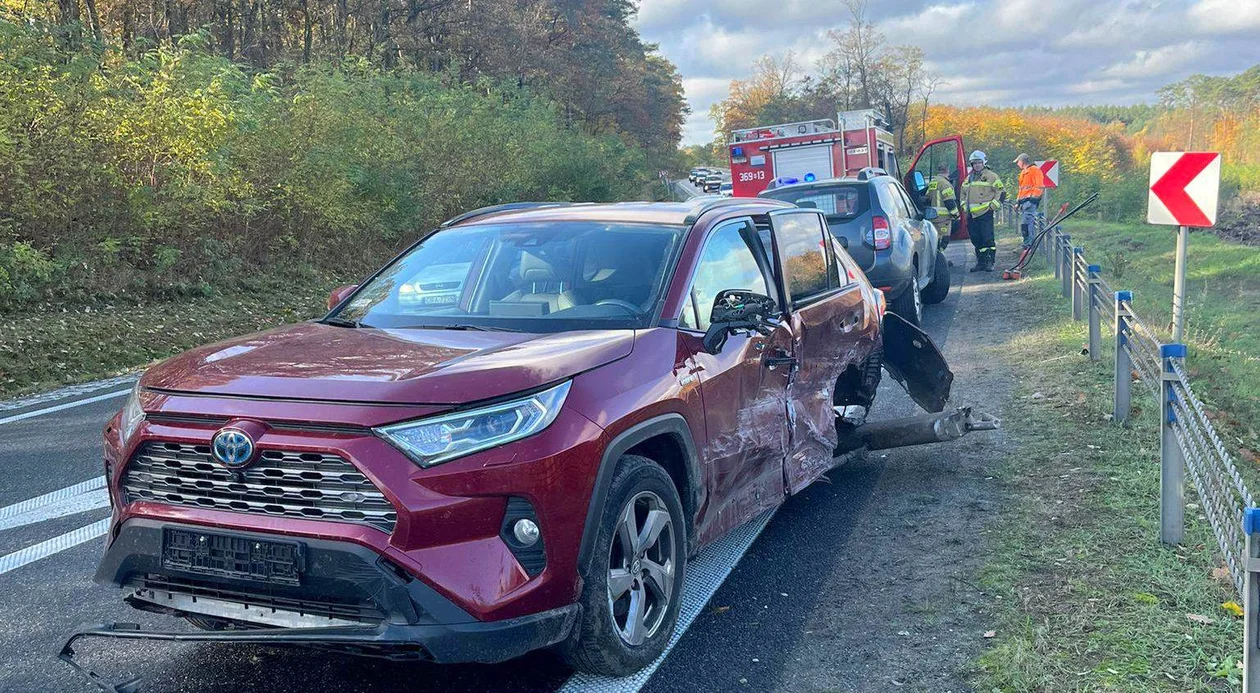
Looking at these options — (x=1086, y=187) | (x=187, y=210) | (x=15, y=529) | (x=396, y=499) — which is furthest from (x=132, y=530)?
(x=1086, y=187)

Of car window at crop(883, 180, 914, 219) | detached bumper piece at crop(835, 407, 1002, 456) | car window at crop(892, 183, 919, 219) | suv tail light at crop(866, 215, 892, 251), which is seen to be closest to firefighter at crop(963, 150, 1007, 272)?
car window at crop(892, 183, 919, 219)

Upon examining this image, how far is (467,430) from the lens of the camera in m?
3.21

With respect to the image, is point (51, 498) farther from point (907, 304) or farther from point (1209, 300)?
point (1209, 300)

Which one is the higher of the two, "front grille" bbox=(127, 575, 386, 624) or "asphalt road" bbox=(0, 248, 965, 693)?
"front grille" bbox=(127, 575, 386, 624)

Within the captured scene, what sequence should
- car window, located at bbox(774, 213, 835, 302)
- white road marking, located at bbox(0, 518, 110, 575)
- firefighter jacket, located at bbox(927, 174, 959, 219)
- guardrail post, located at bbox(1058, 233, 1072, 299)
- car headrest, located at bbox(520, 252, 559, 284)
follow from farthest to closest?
1. firefighter jacket, located at bbox(927, 174, 959, 219)
2. guardrail post, located at bbox(1058, 233, 1072, 299)
3. car window, located at bbox(774, 213, 835, 302)
4. white road marking, located at bbox(0, 518, 110, 575)
5. car headrest, located at bbox(520, 252, 559, 284)

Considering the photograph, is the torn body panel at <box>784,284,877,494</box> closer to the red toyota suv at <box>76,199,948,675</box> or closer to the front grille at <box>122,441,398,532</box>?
the red toyota suv at <box>76,199,948,675</box>

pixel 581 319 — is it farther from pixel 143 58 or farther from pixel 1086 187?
pixel 1086 187

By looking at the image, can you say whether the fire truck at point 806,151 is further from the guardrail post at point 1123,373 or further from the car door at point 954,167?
the guardrail post at point 1123,373

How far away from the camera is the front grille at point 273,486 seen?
10.2 ft

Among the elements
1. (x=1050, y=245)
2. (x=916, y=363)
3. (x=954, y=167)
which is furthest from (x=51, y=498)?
(x=954, y=167)

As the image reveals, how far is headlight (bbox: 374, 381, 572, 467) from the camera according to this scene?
3.14 meters

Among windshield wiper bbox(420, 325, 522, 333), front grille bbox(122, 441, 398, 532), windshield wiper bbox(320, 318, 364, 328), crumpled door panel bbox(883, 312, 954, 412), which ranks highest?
windshield wiper bbox(320, 318, 364, 328)

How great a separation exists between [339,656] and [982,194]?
15666 mm

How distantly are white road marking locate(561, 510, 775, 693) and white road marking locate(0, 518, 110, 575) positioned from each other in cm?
274
